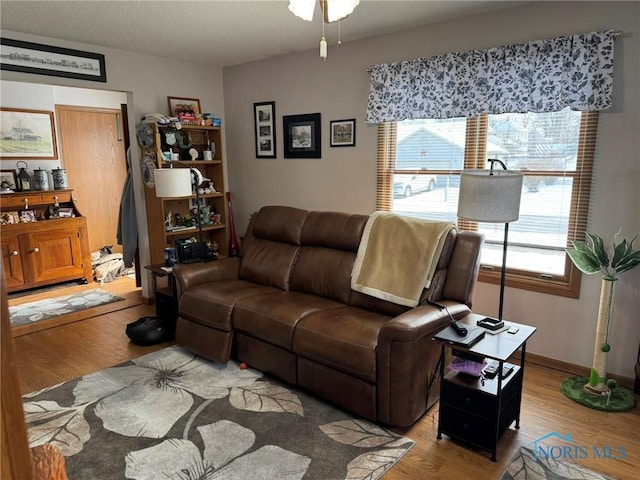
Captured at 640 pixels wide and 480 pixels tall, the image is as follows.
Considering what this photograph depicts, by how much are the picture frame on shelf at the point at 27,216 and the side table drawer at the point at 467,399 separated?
4772mm

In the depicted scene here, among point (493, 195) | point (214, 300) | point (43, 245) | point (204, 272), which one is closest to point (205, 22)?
point (204, 272)

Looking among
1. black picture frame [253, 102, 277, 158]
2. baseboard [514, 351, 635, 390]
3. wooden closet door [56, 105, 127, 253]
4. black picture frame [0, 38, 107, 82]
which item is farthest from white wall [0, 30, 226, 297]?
baseboard [514, 351, 635, 390]

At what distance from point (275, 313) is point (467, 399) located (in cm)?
128

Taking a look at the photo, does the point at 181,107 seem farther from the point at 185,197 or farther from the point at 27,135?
the point at 27,135

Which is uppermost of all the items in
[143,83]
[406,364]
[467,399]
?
[143,83]

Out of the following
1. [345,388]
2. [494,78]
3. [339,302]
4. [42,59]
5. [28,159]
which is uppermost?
[42,59]

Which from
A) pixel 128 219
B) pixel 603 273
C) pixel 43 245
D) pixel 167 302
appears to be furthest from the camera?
pixel 43 245

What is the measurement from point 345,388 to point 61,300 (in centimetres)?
372

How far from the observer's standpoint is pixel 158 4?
286 cm

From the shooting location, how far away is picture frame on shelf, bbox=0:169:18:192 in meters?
4.78

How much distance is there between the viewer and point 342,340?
2.50 metres

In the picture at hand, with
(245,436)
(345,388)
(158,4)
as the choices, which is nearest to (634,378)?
(345,388)

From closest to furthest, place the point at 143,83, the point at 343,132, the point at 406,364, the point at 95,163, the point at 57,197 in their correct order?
the point at 406,364 < the point at 343,132 < the point at 143,83 < the point at 57,197 < the point at 95,163

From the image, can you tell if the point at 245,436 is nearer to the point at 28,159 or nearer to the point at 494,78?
the point at 494,78
